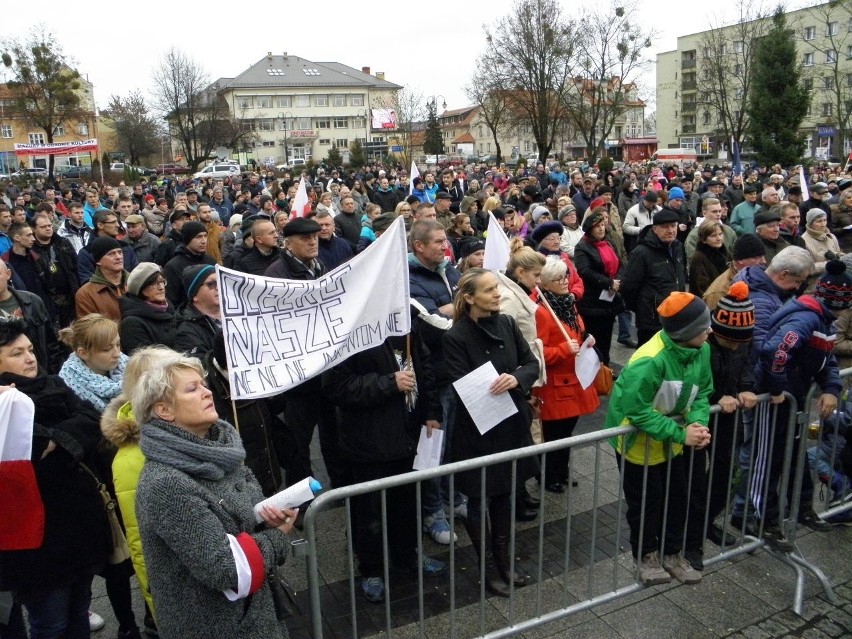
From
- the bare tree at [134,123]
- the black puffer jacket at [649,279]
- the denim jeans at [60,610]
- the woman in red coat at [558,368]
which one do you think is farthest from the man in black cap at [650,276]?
the bare tree at [134,123]

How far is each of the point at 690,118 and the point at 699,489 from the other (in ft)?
299

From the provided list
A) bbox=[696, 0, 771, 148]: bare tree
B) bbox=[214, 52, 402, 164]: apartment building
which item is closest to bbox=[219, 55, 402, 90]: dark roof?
bbox=[214, 52, 402, 164]: apartment building

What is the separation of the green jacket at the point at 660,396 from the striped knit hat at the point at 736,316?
214 millimetres

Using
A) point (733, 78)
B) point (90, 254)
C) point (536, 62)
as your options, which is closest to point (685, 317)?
point (90, 254)

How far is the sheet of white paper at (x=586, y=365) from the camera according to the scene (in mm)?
5309

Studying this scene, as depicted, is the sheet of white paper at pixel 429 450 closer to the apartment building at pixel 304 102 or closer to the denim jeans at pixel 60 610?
the denim jeans at pixel 60 610

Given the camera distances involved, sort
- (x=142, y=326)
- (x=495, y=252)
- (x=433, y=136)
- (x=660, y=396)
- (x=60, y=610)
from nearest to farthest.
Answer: (x=60, y=610) < (x=660, y=396) < (x=142, y=326) < (x=495, y=252) < (x=433, y=136)

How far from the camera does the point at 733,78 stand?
55.7 m

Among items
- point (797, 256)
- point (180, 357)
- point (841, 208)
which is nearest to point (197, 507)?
point (180, 357)

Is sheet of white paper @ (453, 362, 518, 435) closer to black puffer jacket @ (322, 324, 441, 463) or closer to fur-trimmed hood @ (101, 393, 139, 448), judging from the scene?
black puffer jacket @ (322, 324, 441, 463)

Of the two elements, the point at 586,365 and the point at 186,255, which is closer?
the point at 586,365

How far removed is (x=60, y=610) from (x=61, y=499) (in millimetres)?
550

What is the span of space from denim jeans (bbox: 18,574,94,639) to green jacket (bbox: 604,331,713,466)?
9.24 ft

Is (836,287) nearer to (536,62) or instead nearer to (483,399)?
(483,399)
